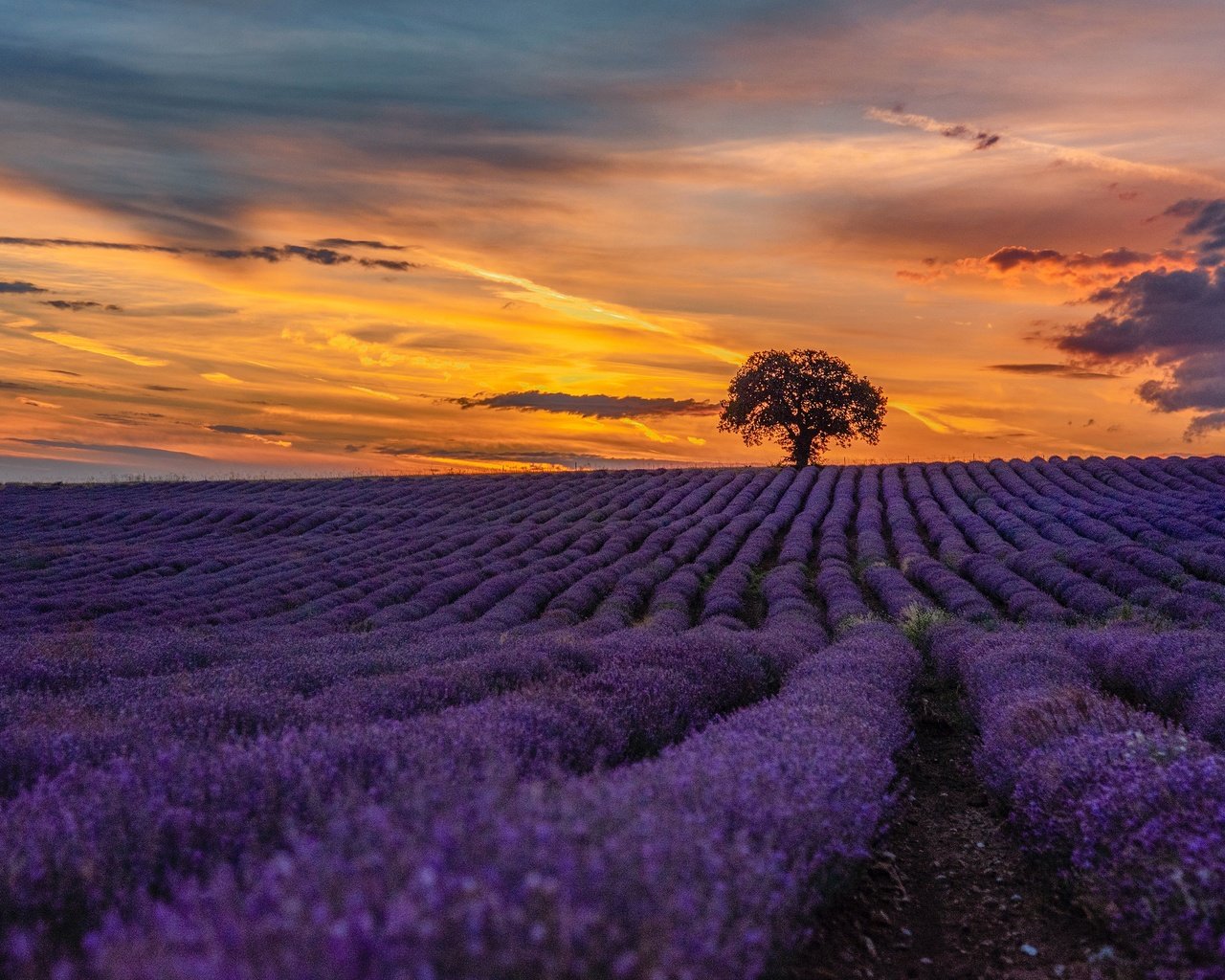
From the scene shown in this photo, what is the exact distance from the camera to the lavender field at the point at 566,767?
7.13 feet

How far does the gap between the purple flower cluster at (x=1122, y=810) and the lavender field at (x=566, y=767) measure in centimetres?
2

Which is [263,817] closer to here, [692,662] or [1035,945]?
[1035,945]

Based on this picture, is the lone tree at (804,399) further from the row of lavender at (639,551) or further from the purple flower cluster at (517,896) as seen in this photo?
the purple flower cluster at (517,896)

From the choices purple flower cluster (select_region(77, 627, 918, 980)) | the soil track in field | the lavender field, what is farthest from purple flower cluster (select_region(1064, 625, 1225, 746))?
purple flower cluster (select_region(77, 627, 918, 980))

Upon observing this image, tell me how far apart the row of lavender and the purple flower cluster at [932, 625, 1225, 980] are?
25.7ft

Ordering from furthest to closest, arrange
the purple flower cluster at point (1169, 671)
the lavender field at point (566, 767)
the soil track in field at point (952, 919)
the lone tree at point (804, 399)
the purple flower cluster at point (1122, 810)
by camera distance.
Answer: the lone tree at point (804, 399), the purple flower cluster at point (1169, 671), the soil track in field at point (952, 919), the purple flower cluster at point (1122, 810), the lavender field at point (566, 767)

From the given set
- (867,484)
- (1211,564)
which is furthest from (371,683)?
(867,484)

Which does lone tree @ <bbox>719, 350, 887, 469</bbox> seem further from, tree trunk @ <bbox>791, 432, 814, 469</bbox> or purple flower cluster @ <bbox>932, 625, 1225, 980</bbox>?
purple flower cluster @ <bbox>932, 625, 1225, 980</bbox>

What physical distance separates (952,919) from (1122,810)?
1166mm

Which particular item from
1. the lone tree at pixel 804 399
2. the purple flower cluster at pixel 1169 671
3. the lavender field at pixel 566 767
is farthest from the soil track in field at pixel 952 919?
the lone tree at pixel 804 399

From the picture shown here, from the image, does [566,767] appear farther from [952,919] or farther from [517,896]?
[517,896]

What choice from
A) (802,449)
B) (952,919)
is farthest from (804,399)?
(952,919)

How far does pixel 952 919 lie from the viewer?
520 cm

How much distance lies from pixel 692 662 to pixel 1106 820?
4.17 m
